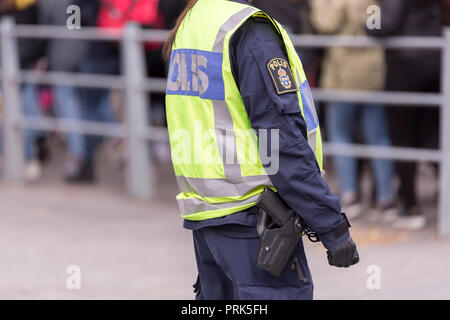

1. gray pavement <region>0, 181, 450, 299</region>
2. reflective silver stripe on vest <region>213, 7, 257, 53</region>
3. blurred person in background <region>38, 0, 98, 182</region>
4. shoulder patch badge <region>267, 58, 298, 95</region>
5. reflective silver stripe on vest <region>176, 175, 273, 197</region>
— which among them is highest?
blurred person in background <region>38, 0, 98, 182</region>

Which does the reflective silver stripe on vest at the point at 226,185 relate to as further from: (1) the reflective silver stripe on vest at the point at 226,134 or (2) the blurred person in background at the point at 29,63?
(2) the blurred person in background at the point at 29,63

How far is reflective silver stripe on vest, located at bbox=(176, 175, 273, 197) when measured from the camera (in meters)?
2.81

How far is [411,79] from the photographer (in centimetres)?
643

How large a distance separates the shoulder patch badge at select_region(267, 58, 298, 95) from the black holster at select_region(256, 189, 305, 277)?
0.32m

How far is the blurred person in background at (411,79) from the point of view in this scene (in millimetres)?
6266

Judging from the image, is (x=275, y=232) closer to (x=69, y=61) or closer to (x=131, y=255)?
(x=131, y=255)

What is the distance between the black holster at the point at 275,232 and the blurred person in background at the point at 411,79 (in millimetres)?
3699

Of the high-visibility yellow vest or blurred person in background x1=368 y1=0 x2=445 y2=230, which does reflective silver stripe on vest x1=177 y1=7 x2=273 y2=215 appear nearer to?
the high-visibility yellow vest

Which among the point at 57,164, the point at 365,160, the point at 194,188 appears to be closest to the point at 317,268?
the point at 365,160

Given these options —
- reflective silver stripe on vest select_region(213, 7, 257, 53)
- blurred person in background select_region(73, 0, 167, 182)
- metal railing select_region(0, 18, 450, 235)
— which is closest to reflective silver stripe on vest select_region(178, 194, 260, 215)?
reflective silver stripe on vest select_region(213, 7, 257, 53)

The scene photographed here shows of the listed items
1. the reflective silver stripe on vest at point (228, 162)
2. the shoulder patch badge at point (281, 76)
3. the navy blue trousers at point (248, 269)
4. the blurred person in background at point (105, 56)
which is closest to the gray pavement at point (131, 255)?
the blurred person in background at point (105, 56)

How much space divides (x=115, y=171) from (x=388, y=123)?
3214 mm

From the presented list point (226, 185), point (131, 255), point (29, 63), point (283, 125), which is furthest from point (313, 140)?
point (29, 63)

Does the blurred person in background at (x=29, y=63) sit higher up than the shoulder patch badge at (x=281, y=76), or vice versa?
the blurred person in background at (x=29, y=63)
